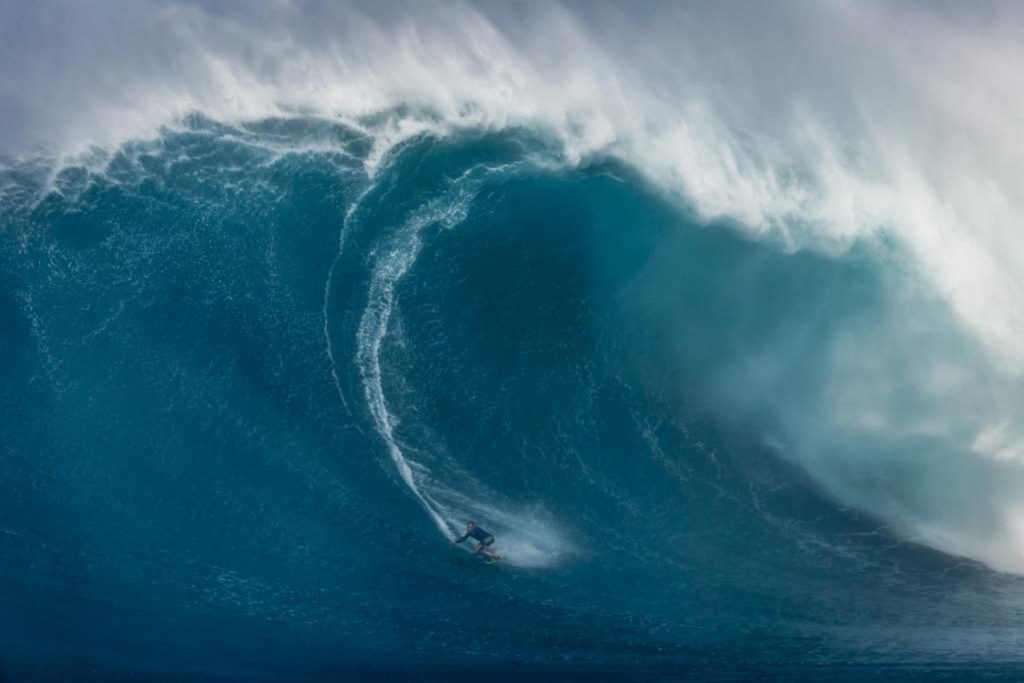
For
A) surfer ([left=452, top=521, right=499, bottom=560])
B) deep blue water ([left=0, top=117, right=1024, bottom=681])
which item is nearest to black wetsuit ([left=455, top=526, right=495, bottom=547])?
surfer ([left=452, top=521, right=499, bottom=560])

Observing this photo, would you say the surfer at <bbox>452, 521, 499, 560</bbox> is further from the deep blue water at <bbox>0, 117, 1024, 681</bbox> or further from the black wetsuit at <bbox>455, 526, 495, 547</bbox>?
the deep blue water at <bbox>0, 117, 1024, 681</bbox>

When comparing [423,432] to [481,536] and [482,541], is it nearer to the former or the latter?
[481,536]

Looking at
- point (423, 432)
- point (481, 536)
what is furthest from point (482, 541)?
point (423, 432)

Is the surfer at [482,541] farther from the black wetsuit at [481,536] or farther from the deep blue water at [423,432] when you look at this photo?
the deep blue water at [423,432]

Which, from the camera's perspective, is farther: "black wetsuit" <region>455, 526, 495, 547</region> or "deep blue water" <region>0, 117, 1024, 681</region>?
"black wetsuit" <region>455, 526, 495, 547</region>

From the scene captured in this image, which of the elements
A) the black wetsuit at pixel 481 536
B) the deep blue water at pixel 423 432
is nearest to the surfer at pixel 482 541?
the black wetsuit at pixel 481 536
